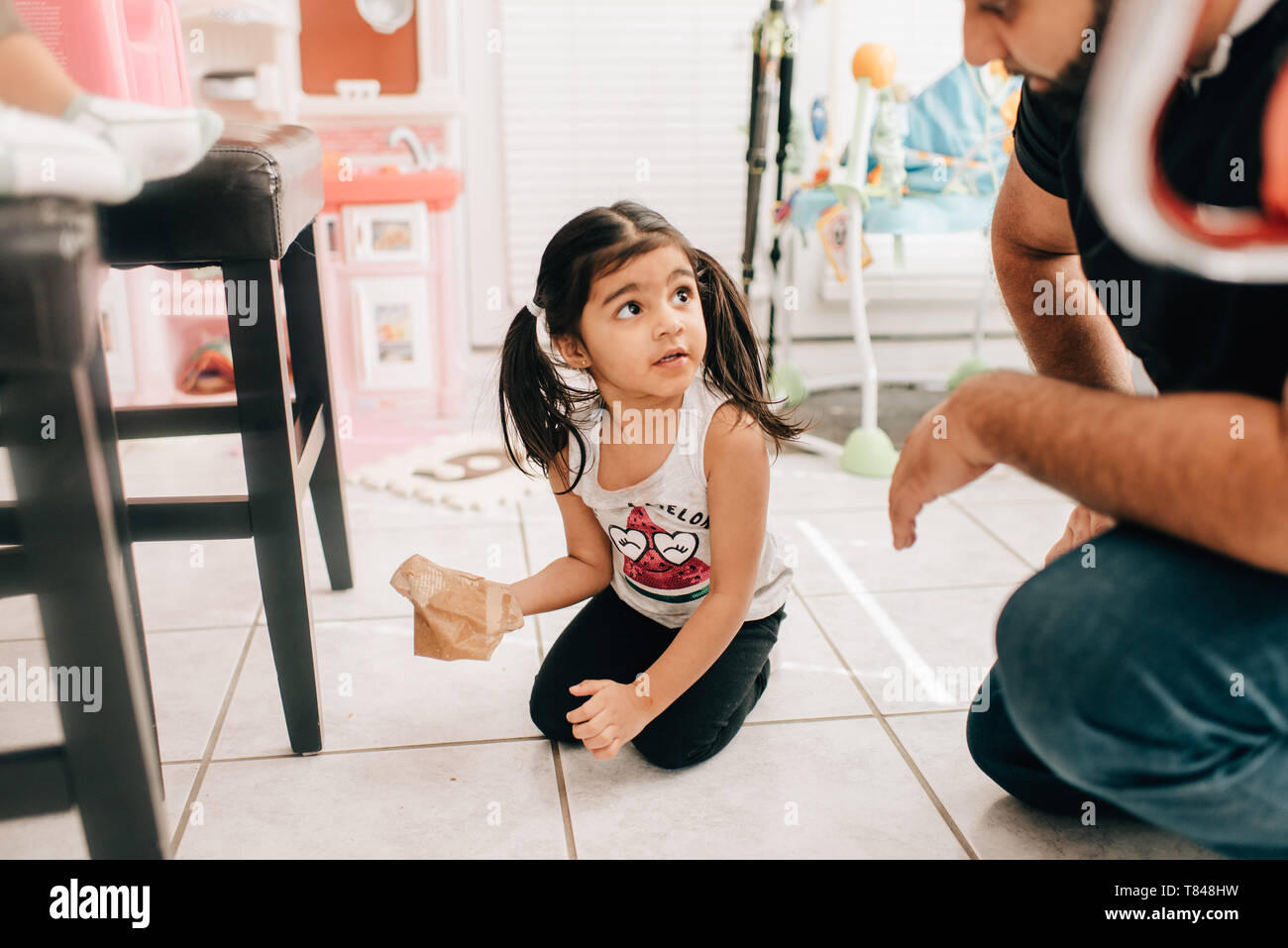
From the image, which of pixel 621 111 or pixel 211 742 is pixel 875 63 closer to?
pixel 621 111

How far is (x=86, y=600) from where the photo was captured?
27.0 inches

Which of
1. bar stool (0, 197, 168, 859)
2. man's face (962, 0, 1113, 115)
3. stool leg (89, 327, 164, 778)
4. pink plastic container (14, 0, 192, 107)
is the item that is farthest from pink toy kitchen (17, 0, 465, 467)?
man's face (962, 0, 1113, 115)

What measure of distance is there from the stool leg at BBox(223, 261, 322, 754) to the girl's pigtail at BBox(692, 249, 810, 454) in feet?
1.33

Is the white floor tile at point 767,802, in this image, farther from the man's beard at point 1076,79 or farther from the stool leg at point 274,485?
the man's beard at point 1076,79

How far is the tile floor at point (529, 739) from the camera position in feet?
3.04

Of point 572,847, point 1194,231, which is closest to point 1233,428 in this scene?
point 1194,231

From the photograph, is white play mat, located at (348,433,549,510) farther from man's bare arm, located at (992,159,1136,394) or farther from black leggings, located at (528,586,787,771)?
man's bare arm, located at (992,159,1136,394)

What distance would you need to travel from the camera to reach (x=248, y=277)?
0.89 m

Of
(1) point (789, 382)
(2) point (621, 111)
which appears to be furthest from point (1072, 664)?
(2) point (621, 111)

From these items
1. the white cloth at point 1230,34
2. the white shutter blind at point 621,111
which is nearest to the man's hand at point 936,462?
the white cloth at point 1230,34

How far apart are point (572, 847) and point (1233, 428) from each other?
628mm

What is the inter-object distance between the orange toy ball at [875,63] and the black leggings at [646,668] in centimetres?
109

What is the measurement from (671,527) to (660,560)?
44mm

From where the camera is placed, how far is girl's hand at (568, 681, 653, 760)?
3.02 feet
